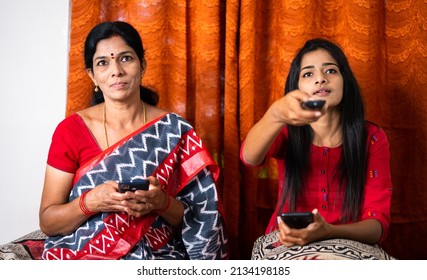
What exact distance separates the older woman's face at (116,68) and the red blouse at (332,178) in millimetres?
467

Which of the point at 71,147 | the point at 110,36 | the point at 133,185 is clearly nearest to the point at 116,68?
the point at 110,36

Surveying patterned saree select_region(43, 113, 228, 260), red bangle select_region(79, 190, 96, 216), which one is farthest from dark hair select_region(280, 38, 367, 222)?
red bangle select_region(79, 190, 96, 216)

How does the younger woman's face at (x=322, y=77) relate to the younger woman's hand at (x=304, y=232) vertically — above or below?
above

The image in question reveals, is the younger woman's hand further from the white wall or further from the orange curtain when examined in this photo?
the white wall

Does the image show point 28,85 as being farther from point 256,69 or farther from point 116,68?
point 256,69

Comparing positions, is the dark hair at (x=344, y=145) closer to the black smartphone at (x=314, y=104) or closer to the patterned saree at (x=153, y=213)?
the patterned saree at (x=153, y=213)

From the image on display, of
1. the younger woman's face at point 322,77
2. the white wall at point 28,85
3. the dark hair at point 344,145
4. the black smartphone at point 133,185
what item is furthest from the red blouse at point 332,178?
the white wall at point 28,85

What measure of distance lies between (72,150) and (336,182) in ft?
2.60

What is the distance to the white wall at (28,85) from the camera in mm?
2105

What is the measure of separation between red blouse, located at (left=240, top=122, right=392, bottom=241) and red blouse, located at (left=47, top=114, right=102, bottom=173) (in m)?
0.54

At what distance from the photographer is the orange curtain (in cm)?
204

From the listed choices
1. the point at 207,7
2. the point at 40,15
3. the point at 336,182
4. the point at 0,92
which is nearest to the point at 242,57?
the point at 207,7

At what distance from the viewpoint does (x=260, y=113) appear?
2127 millimetres
